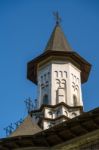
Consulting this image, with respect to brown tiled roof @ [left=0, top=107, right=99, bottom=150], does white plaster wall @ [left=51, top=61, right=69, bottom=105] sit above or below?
above

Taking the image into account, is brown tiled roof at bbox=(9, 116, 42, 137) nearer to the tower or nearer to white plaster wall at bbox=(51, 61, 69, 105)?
the tower

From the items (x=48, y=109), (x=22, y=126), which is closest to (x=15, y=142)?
(x=22, y=126)

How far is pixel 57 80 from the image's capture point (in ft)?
84.0

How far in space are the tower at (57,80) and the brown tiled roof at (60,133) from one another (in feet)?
A: 36.6

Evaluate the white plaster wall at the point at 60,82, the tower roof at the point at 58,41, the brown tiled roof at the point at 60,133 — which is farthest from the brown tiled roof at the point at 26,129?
the tower roof at the point at 58,41

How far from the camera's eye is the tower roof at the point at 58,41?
2720 cm

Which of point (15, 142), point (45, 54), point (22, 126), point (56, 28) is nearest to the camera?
point (15, 142)

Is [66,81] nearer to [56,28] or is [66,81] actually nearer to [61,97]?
[61,97]

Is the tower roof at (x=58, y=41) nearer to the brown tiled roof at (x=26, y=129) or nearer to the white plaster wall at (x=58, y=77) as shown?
the white plaster wall at (x=58, y=77)

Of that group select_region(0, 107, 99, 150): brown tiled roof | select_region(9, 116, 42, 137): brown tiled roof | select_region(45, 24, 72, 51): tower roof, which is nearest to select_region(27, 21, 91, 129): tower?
select_region(45, 24, 72, 51): tower roof

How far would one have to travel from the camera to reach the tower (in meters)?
23.9

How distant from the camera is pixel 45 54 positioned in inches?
1040

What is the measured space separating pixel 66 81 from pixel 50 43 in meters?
3.63

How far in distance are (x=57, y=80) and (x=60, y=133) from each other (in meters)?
14.2
